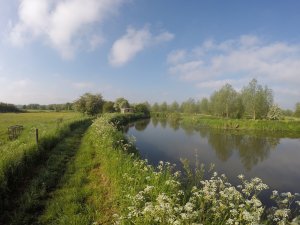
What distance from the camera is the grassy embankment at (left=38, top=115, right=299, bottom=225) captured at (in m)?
4.46

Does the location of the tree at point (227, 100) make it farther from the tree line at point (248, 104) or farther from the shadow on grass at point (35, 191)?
the shadow on grass at point (35, 191)

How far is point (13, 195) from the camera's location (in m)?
7.97

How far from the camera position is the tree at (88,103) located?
54500mm

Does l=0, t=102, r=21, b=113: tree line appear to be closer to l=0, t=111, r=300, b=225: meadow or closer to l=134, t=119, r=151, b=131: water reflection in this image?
l=134, t=119, r=151, b=131: water reflection

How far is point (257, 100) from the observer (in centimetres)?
5269

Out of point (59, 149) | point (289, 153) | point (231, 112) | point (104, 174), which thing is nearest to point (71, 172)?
point (104, 174)

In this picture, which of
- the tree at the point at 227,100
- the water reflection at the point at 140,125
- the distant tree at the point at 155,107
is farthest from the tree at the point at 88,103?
the distant tree at the point at 155,107

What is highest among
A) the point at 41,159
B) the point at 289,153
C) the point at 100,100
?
the point at 100,100

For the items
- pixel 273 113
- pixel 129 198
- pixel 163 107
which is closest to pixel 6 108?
Result: pixel 163 107

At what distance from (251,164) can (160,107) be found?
113852 millimetres

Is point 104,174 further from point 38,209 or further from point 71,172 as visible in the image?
point 38,209

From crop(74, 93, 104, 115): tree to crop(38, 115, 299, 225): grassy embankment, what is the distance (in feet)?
146

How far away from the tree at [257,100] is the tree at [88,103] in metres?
34.6

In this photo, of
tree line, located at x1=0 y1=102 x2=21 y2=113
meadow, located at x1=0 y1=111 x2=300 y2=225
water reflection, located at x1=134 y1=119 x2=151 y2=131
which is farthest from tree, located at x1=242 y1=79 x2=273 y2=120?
tree line, located at x1=0 y1=102 x2=21 y2=113
